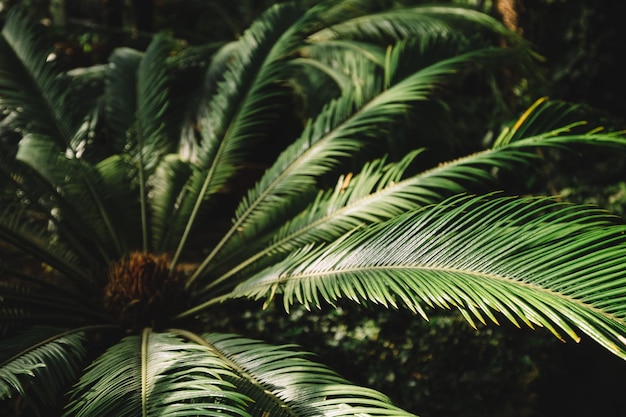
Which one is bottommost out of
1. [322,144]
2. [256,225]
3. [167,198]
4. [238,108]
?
[256,225]

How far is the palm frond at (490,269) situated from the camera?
121cm

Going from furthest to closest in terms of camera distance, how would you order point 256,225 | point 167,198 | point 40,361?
point 167,198 < point 256,225 < point 40,361

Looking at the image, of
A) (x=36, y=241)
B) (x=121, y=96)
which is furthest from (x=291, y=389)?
(x=121, y=96)

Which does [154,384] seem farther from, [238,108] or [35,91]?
[35,91]

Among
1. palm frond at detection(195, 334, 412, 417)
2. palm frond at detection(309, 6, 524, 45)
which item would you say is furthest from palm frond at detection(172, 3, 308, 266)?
palm frond at detection(195, 334, 412, 417)

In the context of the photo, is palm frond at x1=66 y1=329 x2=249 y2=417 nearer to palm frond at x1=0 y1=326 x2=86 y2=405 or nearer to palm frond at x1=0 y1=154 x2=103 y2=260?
palm frond at x1=0 y1=326 x2=86 y2=405

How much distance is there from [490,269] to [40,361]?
1396 millimetres

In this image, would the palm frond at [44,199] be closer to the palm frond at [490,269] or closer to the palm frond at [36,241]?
the palm frond at [36,241]

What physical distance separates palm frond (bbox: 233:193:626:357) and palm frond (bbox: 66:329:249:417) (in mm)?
356

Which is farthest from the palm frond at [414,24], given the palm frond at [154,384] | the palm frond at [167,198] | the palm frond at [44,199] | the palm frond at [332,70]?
the palm frond at [154,384]

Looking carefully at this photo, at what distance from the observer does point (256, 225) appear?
8.48ft

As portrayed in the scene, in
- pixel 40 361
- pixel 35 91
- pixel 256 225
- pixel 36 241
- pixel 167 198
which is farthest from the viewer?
pixel 167 198

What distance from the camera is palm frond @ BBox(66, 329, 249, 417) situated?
124cm

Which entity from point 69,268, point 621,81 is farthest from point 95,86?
point 621,81
